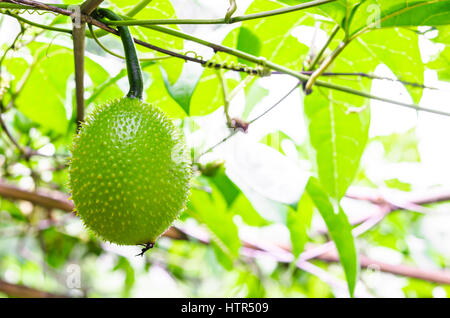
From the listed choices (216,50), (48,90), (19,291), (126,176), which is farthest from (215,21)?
(19,291)

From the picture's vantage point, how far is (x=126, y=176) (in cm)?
70

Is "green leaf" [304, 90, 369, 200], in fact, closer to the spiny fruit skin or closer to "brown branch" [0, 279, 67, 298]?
the spiny fruit skin

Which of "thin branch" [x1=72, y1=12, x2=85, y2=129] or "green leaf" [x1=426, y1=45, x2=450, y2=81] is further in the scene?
"green leaf" [x1=426, y1=45, x2=450, y2=81]

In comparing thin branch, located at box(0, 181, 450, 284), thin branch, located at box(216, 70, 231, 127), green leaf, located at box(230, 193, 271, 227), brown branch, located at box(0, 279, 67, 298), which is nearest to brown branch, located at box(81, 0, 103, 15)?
thin branch, located at box(216, 70, 231, 127)

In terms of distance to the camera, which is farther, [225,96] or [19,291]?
[19,291]

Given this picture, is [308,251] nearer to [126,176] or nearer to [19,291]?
[19,291]

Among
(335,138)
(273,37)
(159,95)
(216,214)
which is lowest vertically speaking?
(216,214)

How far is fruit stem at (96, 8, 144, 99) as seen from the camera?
2.39ft

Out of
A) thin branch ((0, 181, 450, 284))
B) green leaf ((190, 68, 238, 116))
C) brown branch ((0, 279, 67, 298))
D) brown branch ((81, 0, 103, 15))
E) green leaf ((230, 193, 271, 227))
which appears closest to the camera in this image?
brown branch ((81, 0, 103, 15))

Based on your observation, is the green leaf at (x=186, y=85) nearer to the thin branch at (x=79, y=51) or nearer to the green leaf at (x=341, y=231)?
the thin branch at (x=79, y=51)

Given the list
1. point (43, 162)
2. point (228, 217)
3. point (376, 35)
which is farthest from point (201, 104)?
point (43, 162)

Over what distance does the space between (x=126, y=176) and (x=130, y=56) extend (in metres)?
0.20

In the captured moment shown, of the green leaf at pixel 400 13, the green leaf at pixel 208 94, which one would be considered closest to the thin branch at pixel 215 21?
the green leaf at pixel 400 13

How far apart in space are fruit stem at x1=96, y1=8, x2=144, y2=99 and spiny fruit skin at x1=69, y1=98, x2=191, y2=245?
1.3 inches
